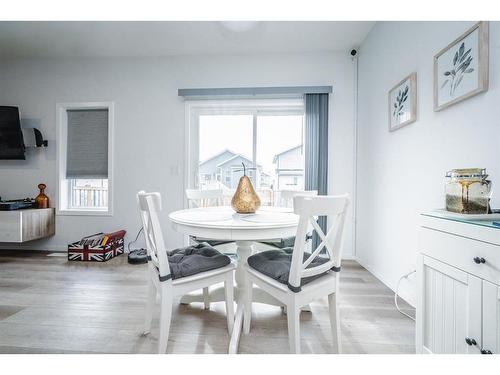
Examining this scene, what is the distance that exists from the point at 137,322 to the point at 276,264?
1093 millimetres

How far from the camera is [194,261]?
4.61ft

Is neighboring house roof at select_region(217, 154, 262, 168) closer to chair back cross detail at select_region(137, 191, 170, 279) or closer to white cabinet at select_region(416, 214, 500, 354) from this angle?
chair back cross detail at select_region(137, 191, 170, 279)

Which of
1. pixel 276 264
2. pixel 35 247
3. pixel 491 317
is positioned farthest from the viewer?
pixel 35 247

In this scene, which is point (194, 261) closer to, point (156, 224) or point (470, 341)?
point (156, 224)

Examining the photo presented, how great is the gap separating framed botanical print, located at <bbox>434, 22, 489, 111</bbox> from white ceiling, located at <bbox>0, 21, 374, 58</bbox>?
1.38 metres

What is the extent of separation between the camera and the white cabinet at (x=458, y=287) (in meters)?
0.82

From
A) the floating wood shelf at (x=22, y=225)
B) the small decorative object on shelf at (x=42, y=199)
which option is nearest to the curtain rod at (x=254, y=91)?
the small decorative object on shelf at (x=42, y=199)

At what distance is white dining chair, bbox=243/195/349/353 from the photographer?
113cm

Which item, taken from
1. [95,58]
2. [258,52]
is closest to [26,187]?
[95,58]

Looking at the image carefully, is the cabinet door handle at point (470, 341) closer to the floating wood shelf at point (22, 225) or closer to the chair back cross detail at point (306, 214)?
the chair back cross detail at point (306, 214)

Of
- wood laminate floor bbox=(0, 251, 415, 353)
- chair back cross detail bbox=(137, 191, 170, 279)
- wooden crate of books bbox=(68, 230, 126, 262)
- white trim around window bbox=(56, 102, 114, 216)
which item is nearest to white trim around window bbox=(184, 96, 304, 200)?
white trim around window bbox=(56, 102, 114, 216)

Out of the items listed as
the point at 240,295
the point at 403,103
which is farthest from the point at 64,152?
the point at 403,103

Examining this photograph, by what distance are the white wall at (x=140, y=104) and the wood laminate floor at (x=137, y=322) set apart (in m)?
1.12
